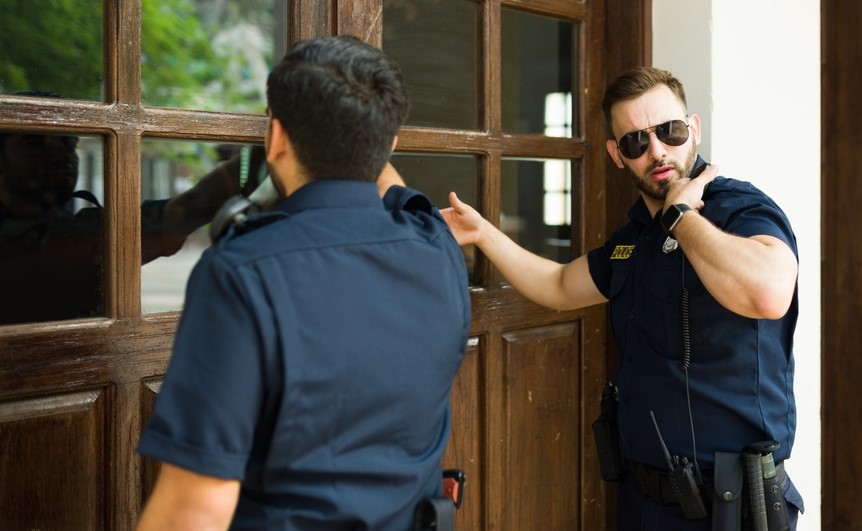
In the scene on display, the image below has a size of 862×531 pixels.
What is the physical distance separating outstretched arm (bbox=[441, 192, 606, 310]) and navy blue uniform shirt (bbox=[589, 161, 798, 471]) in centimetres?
23

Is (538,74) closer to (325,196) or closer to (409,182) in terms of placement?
(409,182)

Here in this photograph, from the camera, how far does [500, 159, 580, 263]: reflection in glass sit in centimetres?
236

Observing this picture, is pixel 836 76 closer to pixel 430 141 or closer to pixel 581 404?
pixel 581 404

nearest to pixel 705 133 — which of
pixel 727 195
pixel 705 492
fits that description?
pixel 727 195

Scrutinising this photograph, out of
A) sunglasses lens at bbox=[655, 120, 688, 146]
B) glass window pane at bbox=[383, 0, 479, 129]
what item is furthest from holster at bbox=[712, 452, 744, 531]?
glass window pane at bbox=[383, 0, 479, 129]

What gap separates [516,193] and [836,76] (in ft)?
4.63

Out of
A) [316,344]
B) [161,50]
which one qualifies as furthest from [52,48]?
[316,344]

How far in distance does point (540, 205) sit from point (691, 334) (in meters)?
0.70

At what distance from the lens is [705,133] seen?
238cm

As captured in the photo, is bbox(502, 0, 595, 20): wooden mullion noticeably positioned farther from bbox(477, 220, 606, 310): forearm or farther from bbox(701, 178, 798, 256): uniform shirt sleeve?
bbox(701, 178, 798, 256): uniform shirt sleeve

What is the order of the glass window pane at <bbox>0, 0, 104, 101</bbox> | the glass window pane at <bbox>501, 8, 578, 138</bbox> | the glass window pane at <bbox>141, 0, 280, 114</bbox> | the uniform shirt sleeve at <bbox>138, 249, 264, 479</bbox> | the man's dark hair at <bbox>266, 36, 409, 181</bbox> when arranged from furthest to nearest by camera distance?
the glass window pane at <bbox>501, 8, 578, 138</bbox> → the glass window pane at <bbox>141, 0, 280, 114</bbox> → the glass window pane at <bbox>0, 0, 104, 101</bbox> → the man's dark hair at <bbox>266, 36, 409, 181</bbox> → the uniform shirt sleeve at <bbox>138, 249, 264, 479</bbox>

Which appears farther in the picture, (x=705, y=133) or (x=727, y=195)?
(x=705, y=133)

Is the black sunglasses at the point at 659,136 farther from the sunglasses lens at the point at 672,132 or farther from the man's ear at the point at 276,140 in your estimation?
the man's ear at the point at 276,140

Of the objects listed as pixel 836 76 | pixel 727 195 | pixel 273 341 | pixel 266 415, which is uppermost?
pixel 836 76
